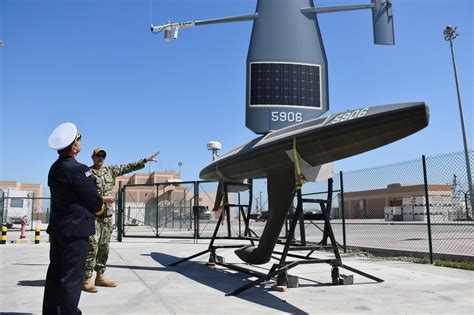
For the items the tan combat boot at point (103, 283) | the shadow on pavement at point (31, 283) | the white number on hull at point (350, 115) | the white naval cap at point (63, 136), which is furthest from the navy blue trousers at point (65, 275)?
the white number on hull at point (350, 115)

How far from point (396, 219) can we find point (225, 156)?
21.0 metres

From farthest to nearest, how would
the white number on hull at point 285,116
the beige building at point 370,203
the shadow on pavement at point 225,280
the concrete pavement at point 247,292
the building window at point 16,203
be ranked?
the building window at point 16,203, the beige building at point 370,203, the white number on hull at point 285,116, the shadow on pavement at point 225,280, the concrete pavement at point 247,292

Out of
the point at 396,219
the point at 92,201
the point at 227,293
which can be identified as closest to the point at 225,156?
the point at 227,293

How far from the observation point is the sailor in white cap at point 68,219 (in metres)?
3.38

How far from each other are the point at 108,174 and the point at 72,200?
9.96 ft

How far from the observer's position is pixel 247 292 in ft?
19.2

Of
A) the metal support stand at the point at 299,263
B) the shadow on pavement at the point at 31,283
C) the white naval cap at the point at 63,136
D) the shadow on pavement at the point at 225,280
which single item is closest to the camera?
the white naval cap at the point at 63,136

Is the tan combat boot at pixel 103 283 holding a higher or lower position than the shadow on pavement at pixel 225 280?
higher

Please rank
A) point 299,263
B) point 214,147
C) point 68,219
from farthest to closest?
point 214,147 < point 299,263 < point 68,219

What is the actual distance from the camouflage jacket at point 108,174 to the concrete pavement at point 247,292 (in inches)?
58.7

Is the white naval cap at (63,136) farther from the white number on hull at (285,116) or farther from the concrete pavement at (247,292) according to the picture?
the white number on hull at (285,116)

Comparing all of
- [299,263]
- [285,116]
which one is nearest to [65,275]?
[299,263]

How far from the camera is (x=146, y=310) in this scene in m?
4.72

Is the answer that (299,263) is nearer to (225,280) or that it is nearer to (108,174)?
(225,280)
